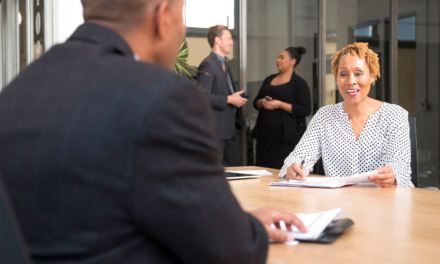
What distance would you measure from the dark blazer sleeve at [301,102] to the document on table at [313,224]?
138 inches

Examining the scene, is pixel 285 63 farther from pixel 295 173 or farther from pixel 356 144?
pixel 295 173

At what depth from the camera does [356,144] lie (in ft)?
7.45

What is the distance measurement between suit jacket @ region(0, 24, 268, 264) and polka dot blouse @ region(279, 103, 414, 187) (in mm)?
1620

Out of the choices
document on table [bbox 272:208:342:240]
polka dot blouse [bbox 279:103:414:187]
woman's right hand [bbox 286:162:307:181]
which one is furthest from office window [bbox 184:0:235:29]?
document on table [bbox 272:208:342:240]

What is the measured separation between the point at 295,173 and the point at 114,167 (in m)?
1.54

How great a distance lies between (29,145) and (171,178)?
0.20m

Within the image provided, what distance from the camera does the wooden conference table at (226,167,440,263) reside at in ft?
2.95

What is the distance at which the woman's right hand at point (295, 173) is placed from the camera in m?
1.96

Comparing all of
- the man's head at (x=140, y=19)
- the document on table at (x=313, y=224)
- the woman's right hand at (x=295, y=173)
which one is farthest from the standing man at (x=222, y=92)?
the man's head at (x=140, y=19)

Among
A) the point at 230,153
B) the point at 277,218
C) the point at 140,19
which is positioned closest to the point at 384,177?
the point at 277,218

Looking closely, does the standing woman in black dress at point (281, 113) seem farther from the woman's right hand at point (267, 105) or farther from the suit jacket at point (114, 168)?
the suit jacket at point (114, 168)

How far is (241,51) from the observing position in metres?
5.14

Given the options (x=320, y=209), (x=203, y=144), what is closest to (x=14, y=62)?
(x=320, y=209)

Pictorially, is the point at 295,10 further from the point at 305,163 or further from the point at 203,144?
the point at 203,144
